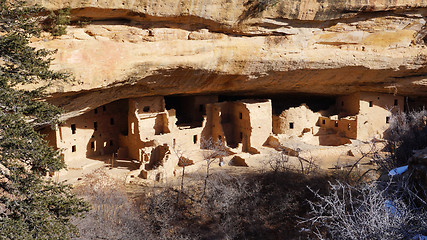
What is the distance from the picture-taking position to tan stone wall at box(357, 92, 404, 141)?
2142cm

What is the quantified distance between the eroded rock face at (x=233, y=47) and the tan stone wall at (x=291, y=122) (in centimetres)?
142

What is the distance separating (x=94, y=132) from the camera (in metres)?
19.6

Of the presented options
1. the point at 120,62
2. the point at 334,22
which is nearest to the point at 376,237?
the point at 120,62

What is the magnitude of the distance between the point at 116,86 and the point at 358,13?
10159 millimetres

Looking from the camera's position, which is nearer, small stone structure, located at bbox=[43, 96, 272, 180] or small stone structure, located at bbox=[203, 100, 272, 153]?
small stone structure, located at bbox=[43, 96, 272, 180]

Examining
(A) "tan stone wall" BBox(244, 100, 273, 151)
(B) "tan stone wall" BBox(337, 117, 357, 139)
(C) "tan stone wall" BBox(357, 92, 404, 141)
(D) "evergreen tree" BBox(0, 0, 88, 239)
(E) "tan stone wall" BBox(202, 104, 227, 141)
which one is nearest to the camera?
(D) "evergreen tree" BBox(0, 0, 88, 239)

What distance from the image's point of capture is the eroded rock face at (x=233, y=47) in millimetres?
13414

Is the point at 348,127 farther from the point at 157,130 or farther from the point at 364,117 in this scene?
the point at 157,130

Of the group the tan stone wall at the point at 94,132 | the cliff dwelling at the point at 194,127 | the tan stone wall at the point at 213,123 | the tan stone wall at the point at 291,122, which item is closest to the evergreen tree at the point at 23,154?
the cliff dwelling at the point at 194,127

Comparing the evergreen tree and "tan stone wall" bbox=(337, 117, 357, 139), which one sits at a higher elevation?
→ the evergreen tree

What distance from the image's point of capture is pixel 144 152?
58.3ft

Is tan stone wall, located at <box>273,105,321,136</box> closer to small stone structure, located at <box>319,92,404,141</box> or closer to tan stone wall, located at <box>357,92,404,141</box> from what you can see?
small stone structure, located at <box>319,92,404,141</box>

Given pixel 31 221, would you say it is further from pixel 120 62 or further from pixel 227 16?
pixel 227 16

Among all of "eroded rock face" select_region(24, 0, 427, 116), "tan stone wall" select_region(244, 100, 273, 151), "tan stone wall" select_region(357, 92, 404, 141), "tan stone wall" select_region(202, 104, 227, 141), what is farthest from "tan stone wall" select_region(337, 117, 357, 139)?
"tan stone wall" select_region(202, 104, 227, 141)
